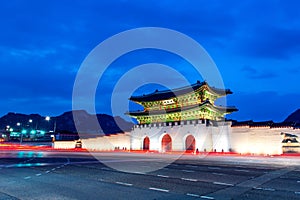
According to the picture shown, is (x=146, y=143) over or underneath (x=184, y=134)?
underneath

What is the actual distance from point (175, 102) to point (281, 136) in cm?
1879

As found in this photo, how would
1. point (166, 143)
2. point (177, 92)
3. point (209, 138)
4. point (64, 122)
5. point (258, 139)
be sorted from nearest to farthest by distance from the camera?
point (258, 139)
point (209, 138)
point (166, 143)
point (177, 92)
point (64, 122)

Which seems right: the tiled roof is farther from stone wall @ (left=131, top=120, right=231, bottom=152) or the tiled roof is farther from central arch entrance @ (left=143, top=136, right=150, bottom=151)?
central arch entrance @ (left=143, top=136, right=150, bottom=151)

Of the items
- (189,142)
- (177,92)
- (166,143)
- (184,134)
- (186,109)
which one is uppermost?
(177,92)

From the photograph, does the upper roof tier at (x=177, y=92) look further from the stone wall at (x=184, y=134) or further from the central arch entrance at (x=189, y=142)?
the central arch entrance at (x=189, y=142)

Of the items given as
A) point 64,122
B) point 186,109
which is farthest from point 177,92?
point 64,122

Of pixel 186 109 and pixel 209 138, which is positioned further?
pixel 186 109

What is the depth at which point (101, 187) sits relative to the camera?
895 cm

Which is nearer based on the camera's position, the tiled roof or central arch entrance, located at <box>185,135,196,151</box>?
the tiled roof

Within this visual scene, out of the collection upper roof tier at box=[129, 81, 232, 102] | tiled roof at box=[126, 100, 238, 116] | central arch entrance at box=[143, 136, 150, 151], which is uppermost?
upper roof tier at box=[129, 81, 232, 102]

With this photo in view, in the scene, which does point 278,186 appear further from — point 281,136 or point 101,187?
point 281,136

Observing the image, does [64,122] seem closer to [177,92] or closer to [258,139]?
[177,92]

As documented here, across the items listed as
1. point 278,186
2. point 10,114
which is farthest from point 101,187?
point 10,114

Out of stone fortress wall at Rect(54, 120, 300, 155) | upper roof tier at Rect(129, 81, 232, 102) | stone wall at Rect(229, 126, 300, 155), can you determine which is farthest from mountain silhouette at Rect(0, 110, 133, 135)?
stone wall at Rect(229, 126, 300, 155)
